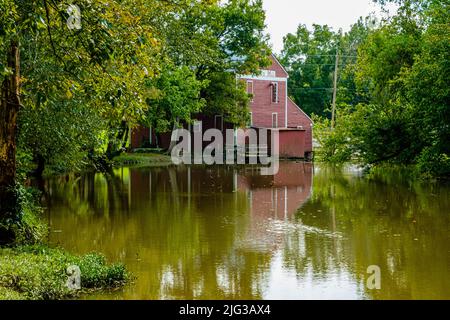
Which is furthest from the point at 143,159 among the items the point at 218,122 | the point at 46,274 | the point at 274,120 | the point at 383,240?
the point at 46,274

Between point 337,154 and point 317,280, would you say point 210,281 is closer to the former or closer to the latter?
point 317,280

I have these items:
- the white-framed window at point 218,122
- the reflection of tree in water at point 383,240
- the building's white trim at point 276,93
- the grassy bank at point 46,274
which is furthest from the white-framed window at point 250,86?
the grassy bank at point 46,274

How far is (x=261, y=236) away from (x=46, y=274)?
6224 mm

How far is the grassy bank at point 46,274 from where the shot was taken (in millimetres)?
8016

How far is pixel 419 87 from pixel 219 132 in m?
27.3

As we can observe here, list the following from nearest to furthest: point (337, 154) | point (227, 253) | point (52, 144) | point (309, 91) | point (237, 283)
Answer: point (237, 283) < point (227, 253) < point (52, 144) < point (337, 154) < point (309, 91)

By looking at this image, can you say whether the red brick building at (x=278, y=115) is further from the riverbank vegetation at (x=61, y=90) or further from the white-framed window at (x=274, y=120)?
the riverbank vegetation at (x=61, y=90)

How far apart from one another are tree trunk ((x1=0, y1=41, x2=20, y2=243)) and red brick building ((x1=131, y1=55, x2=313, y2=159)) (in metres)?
39.2

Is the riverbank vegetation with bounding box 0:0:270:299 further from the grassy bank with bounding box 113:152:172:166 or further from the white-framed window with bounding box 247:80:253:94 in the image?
the white-framed window with bounding box 247:80:253:94

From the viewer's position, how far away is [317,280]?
9.70 m

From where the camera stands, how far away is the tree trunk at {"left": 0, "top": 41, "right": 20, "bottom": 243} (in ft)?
35.7

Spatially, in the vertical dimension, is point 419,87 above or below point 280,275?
above
